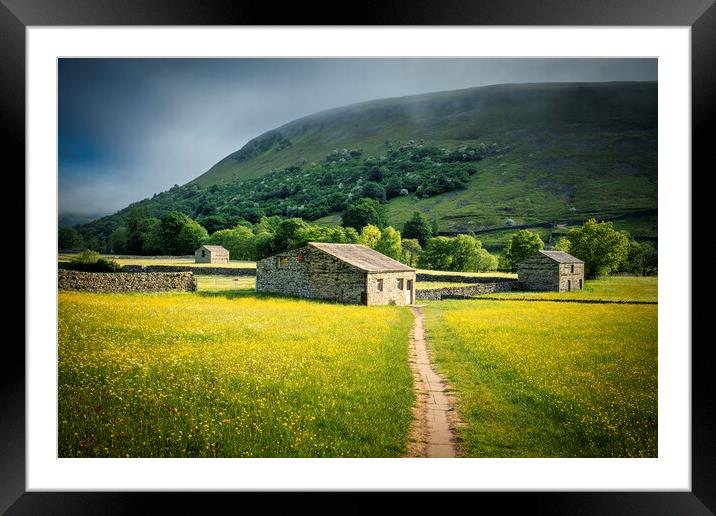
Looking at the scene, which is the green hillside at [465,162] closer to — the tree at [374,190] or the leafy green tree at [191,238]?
the tree at [374,190]

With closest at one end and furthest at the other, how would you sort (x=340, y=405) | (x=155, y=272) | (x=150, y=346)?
(x=340, y=405)
(x=150, y=346)
(x=155, y=272)

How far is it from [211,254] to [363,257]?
126 inches

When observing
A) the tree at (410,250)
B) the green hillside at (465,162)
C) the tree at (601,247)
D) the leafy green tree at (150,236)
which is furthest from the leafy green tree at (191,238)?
the tree at (601,247)

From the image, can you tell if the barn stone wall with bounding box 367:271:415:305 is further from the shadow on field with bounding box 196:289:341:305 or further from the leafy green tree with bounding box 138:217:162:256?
the leafy green tree with bounding box 138:217:162:256

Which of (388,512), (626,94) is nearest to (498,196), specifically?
(626,94)

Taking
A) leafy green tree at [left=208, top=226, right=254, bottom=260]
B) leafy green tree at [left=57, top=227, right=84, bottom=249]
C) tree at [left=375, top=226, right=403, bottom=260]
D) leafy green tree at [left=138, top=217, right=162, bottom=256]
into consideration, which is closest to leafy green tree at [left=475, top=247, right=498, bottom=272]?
tree at [left=375, top=226, right=403, bottom=260]

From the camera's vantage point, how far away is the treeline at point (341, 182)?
7457 mm

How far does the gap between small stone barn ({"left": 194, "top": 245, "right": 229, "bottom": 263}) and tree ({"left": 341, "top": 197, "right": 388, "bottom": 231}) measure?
7.35 feet

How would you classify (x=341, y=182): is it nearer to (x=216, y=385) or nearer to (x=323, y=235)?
(x=323, y=235)

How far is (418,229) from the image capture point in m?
8.52
